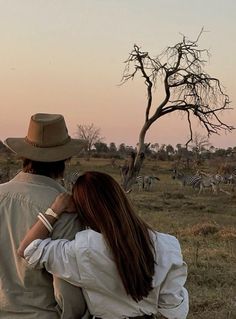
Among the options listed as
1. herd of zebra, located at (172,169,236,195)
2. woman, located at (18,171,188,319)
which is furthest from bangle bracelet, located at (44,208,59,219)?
herd of zebra, located at (172,169,236,195)

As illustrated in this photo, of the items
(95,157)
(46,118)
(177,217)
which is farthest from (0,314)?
(95,157)

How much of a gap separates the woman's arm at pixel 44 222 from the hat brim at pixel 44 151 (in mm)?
206

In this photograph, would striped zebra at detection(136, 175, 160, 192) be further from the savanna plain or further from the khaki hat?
the khaki hat

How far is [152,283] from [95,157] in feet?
202

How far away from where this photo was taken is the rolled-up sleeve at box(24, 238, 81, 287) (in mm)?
2293

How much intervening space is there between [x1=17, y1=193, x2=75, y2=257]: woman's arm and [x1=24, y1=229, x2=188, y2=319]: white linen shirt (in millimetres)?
30

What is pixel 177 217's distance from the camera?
1608cm

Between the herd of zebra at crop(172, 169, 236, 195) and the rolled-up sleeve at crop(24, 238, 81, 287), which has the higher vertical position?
the rolled-up sleeve at crop(24, 238, 81, 287)

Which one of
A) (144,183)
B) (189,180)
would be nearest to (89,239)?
(144,183)

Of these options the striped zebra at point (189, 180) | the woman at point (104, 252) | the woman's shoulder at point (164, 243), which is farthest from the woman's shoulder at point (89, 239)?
the striped zebra at point (189, 180)

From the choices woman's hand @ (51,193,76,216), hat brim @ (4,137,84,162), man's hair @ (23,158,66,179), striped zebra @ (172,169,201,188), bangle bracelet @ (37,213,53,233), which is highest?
hat brim @ (4,137,84,162)

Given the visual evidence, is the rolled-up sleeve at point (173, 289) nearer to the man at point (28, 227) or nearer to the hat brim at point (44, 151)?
the man at point (28, 227)

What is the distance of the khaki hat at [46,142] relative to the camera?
2504 millimetres

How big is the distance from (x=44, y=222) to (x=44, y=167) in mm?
299
